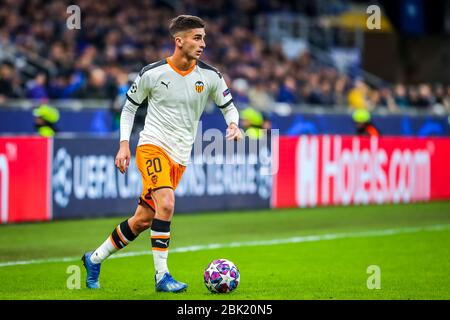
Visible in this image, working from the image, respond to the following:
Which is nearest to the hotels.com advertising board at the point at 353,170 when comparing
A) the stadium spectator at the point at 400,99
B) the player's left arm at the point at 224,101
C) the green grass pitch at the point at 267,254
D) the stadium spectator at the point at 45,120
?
the green grass pitch at the point at 267,254

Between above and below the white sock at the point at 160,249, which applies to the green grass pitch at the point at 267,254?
below

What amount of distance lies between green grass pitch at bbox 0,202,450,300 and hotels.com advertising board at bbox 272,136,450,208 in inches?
25.8

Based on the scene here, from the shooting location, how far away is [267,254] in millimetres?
12562

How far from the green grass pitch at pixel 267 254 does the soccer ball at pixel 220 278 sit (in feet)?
0.30

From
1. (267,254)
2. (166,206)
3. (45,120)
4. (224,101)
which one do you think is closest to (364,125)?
(45,120)

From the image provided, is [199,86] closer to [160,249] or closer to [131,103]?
[131,103]

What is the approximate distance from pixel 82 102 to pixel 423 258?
35.2 feet

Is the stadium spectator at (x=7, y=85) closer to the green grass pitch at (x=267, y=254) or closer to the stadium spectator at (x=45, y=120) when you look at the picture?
the stadium spectator at (x=45, y=120)

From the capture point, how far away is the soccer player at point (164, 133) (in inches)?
347

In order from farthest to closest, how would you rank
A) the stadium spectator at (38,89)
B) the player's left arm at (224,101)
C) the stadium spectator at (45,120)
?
the stadium spectator at (38,89), the stadium spectator at (45,120), the player's left arm at (224,101)

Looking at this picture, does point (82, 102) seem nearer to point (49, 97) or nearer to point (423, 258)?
point (49, 97)

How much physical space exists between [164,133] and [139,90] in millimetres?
449
